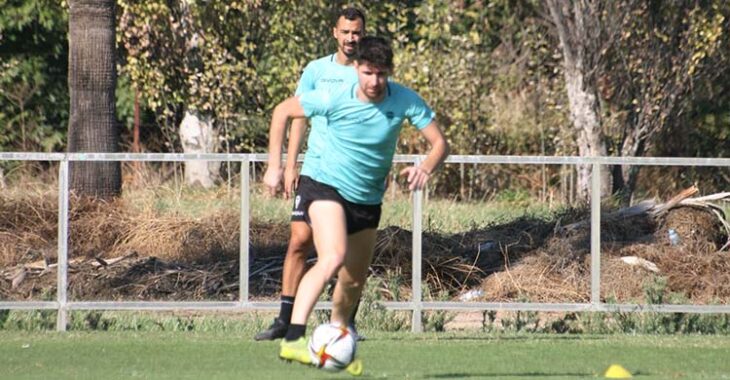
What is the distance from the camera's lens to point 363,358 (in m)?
10.9

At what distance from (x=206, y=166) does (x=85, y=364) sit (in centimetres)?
1525

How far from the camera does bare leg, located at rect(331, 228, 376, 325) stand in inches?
377

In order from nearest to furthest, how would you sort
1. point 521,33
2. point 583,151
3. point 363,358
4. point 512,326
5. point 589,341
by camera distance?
point 363,358 → point 589,341 → point 512,326 → point 583,151 → point 521,33

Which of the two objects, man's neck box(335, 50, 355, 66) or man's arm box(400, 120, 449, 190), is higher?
man's neck box(335, 50, 355, 66)

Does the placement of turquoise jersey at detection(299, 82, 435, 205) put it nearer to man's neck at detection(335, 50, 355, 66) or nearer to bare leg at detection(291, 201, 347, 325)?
bare leg at detection(291, 201, 347, 325)

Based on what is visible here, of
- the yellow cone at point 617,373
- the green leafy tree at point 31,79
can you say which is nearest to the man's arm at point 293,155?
the yellow cone at point 617,373

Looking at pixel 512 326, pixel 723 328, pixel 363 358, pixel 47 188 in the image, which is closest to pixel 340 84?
pixel 363 358

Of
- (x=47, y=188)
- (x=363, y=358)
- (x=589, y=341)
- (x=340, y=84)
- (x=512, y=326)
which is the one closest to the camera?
(x=340, y=84)

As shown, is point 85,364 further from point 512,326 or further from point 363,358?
point 512,326

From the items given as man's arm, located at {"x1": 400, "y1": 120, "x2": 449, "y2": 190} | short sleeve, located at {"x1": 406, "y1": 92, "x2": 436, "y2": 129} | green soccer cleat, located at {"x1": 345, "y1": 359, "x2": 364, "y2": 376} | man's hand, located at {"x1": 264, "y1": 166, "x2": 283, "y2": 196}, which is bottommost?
green soccer cleat, located at {"x1": 345, "y1": 359, "x2": 364, "y2": 376}

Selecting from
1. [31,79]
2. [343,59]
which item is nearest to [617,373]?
[343,59]

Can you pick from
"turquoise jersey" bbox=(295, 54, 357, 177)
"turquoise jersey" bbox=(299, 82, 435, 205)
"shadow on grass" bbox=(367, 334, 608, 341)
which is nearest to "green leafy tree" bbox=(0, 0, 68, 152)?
"shadow on grass" bbox=(367, 334, 608, 341)

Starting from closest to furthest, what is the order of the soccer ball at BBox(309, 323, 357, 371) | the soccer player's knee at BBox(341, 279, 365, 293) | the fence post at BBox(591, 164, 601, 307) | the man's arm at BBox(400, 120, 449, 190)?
the soccer ball at BBox(309, 323, 357, 371), the man's arm at BBox(400, 120, 449, 190), the soccer player's knee at BBox(341, 279, 365, 293), the fence post at BBox(591, 164, 601, 307)

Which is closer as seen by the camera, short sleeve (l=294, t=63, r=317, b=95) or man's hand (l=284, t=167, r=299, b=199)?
man's hand (l=284, t=167, r=299, b=199)
